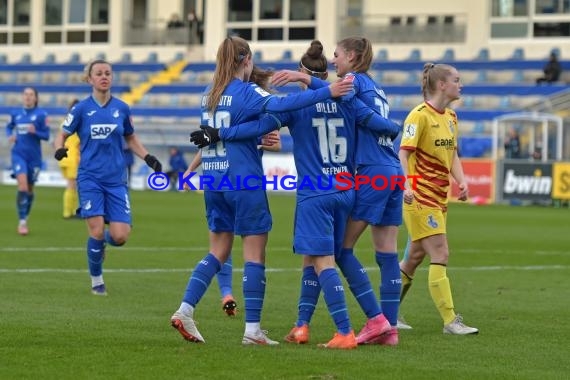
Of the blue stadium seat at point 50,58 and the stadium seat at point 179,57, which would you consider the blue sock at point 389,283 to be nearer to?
the stadium seat at point 179,57

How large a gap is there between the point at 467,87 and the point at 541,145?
319 inches

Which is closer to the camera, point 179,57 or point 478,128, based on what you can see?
point 478,128

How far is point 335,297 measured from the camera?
861 cm

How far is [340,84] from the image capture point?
8391 mm

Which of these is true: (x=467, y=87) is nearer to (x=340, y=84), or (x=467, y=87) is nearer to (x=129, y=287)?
(x=129, y=287)

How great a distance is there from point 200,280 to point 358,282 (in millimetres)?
1111

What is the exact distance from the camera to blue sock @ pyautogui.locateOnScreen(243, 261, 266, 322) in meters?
8.84

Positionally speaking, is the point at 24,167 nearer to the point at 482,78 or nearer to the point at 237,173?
the point at 237,173

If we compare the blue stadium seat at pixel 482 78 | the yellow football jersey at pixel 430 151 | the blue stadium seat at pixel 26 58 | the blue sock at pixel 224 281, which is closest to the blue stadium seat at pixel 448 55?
the blue stadium seat at pixel 482 78

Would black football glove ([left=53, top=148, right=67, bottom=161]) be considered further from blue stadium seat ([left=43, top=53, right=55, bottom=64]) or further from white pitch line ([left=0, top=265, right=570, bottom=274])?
blue stadium seat ([left=43, top=53, right=55, bottom=64])

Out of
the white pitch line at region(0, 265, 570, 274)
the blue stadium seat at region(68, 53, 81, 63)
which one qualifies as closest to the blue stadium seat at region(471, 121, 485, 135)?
the blue stadium seat at region(68, 53, 81, 63)

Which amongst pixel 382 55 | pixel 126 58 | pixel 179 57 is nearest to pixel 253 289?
pixel 382 55

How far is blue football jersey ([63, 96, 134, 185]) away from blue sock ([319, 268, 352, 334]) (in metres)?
4.25

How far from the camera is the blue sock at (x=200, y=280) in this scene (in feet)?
29.1
